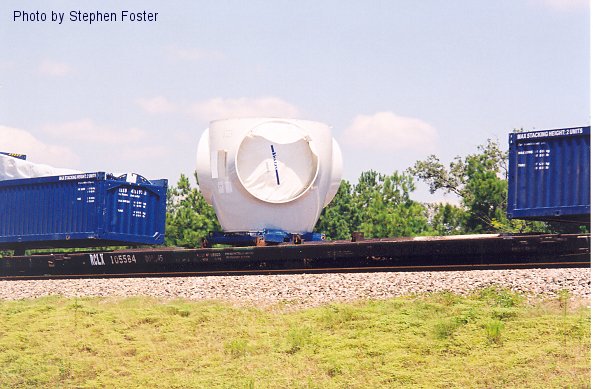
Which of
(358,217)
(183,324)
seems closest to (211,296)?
(183,324)

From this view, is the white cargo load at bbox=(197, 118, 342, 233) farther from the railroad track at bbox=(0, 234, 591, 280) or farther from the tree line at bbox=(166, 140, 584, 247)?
the tree line at bbox=(166, 140, 584, 247)

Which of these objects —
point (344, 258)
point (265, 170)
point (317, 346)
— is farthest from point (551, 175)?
point (317, 346)

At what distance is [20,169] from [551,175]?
1606cm

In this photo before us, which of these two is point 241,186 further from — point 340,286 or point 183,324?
point 183,324

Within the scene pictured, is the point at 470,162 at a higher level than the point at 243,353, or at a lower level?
higher

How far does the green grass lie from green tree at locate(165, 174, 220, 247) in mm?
25180

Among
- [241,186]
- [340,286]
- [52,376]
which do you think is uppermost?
[241,186]

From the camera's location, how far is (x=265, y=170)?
70.2ft

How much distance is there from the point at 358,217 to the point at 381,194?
2249 millimetres

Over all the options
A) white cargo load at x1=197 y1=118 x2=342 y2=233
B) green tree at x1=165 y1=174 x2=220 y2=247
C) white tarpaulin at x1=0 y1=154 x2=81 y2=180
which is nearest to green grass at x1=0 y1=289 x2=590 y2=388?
white cargo load at x1=197 y1=118 x2=342 y2=233

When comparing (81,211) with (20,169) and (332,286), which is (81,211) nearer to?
(20,169)

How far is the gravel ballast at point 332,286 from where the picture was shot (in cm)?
1441

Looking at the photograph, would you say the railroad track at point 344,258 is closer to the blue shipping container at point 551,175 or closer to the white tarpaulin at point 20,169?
the blue shipping container at point 551,175

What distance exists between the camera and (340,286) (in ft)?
53.1
